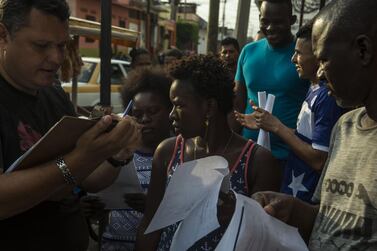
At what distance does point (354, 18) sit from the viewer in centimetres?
121

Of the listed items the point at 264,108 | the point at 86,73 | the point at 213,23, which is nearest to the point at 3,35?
the point at 264,108

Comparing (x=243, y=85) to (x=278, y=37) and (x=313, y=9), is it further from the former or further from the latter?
(x=313, y=9)

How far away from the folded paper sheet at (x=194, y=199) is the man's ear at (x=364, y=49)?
48cm

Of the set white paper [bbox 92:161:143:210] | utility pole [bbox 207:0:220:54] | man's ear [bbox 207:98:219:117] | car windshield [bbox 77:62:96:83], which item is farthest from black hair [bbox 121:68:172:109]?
car windshield [bbox 77:62:96:83]

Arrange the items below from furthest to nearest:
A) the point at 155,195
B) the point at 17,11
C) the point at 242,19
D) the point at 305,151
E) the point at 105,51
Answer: the point at 242,19, the point at 305,151, the point at 105,51, the point at 155,195, the point at 17,11

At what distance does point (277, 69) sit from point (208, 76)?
1254 millimetres

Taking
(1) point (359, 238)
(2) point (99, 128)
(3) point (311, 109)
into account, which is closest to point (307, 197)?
(3) point (311, 109)

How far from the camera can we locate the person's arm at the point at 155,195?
2.00 meters

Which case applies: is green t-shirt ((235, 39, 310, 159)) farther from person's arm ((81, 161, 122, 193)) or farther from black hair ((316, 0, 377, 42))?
black hair ((316, 0, 377, 42))

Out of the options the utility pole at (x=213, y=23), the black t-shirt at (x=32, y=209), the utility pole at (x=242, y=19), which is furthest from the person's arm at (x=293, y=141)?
the utility pole at (x=242, y=19)

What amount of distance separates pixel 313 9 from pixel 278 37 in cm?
367

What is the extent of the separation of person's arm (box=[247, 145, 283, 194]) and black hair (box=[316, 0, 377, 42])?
2.52ft

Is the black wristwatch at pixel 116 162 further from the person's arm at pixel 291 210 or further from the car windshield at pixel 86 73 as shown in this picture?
the car windshield at pixel 86 73

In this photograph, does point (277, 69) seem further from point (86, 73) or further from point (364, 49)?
point (86, 73)
